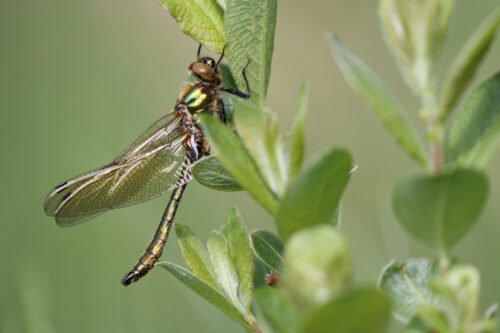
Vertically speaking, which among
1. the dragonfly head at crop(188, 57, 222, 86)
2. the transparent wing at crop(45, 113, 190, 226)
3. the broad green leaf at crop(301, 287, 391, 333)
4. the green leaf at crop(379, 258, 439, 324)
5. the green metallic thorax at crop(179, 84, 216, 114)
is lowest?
the green leaf at crop(379, 258, 439, 324)

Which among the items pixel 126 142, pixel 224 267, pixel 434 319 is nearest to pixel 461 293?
pixel 434 319

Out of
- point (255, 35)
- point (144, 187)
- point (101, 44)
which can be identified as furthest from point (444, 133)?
point (101, 44)

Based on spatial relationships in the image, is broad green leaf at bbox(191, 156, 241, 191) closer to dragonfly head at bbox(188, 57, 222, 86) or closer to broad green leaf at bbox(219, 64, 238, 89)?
broad green leaf at bbox(219, 64, 238, 89)

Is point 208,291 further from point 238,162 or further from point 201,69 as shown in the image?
point 201,69

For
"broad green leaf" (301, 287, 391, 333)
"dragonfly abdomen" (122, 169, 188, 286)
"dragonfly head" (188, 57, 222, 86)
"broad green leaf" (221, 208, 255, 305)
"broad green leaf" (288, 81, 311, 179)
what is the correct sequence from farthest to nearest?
"dragonfly head" (188, 57, 222, 86) → "dragonfly abdomen" (122, 169, 188, 286) → "broad green leaf" (221, 208, 255, 305) → "broad green leaf" (288, 81, 311, 179) → "broad green leaf" (301, 287, 391, 333)

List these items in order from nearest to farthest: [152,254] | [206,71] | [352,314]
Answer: [352,314] → [152,254] → [206,71]

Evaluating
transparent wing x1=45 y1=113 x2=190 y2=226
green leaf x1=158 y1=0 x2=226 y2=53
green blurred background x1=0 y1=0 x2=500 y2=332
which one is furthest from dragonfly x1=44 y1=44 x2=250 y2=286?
green leaf x1=158 y1=0 x2=226 y2=53

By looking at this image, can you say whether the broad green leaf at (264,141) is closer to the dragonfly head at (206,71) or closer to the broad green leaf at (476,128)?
the broad green leaf at (476,128)
